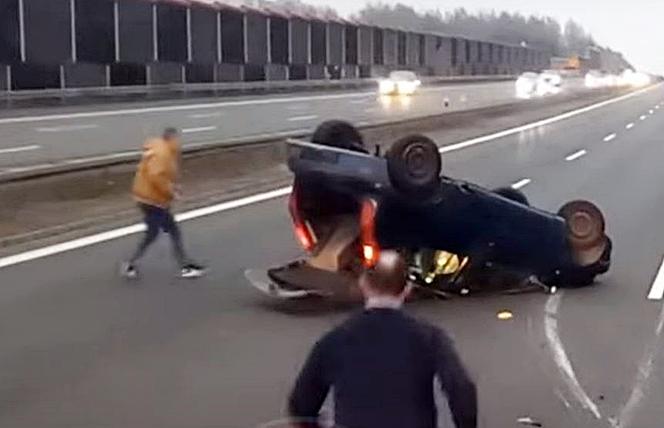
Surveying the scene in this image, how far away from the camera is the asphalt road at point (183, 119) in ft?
92.7

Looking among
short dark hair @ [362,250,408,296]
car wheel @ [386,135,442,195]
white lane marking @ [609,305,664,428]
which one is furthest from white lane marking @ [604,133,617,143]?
short dark hair @ [362,250,408,296]

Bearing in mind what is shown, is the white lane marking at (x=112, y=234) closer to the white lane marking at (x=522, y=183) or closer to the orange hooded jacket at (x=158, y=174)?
the orange hooded jacket at (x=158, y=174)

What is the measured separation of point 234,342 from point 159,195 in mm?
4138

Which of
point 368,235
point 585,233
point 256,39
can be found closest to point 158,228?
point 368,235

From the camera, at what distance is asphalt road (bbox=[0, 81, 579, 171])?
92.7 feet

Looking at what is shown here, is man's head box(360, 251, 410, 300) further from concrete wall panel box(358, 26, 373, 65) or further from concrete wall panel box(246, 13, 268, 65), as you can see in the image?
concrete wall panel box(358, 26, 373, 65)

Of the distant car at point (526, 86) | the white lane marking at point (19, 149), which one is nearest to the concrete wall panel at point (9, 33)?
the white lane marking at point (19, 149)

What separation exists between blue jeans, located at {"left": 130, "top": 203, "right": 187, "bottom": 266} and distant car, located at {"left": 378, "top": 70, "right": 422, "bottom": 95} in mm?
43047

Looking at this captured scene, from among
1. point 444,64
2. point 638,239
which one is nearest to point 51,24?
point 638,239

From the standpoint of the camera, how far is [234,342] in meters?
12.1

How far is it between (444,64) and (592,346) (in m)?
78.1

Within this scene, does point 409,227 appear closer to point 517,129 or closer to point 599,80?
point 517,129

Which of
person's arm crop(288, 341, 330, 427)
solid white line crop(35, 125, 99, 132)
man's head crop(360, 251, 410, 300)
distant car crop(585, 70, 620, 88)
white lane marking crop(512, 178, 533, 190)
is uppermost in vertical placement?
man's head crop(360, 251, 410, 300)

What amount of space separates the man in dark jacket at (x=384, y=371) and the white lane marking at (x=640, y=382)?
4134mm
